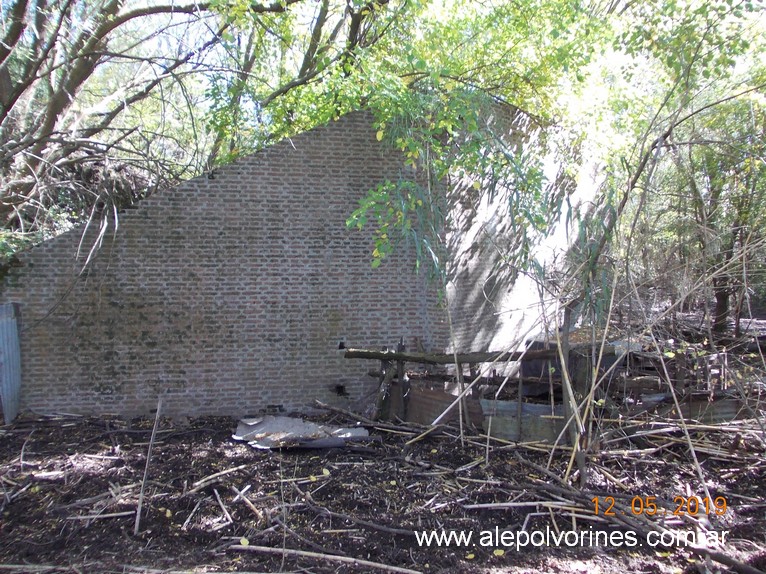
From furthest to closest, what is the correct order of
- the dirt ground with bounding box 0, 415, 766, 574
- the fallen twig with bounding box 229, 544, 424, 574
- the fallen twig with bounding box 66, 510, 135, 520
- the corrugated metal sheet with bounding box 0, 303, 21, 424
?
the corrugated metal sheet with bounding box 0, 303, 21, 424 < the fallen twig with bounding box 66, 510, 135, 520 < the dirt ground with bounding box 0, 415, 766, 574 < the fallen twig with bounding box 229, 544, 424, 574

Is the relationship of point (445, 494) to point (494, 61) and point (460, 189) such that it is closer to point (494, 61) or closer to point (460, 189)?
point (460, 189)

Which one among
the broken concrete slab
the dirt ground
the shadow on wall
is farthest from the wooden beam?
the shadow on wall

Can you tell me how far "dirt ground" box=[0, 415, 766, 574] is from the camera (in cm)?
401

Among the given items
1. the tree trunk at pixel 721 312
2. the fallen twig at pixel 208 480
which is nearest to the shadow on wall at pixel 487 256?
the tree trunk at pixel 721 312

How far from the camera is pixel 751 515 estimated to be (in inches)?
181

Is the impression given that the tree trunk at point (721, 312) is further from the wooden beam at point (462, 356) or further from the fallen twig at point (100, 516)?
the fallen twig at point (100, 516)

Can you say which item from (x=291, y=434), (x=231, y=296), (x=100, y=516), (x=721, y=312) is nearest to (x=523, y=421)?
(x=291, y=434)

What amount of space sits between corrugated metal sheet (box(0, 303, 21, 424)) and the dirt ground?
1.05 meters

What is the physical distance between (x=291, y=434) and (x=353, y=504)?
1.70m

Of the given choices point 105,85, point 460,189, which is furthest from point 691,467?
point 105,85

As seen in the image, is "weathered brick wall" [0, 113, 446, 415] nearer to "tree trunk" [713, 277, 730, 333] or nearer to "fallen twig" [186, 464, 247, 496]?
"fallen twig" [186, 464, 247, 496]

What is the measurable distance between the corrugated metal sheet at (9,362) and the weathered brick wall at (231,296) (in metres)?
0.12

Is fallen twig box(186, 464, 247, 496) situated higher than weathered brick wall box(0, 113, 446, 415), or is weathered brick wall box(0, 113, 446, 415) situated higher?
weathered brick wall box(0, 113, 446, 415)

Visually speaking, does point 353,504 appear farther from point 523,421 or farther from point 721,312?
point 721,312
